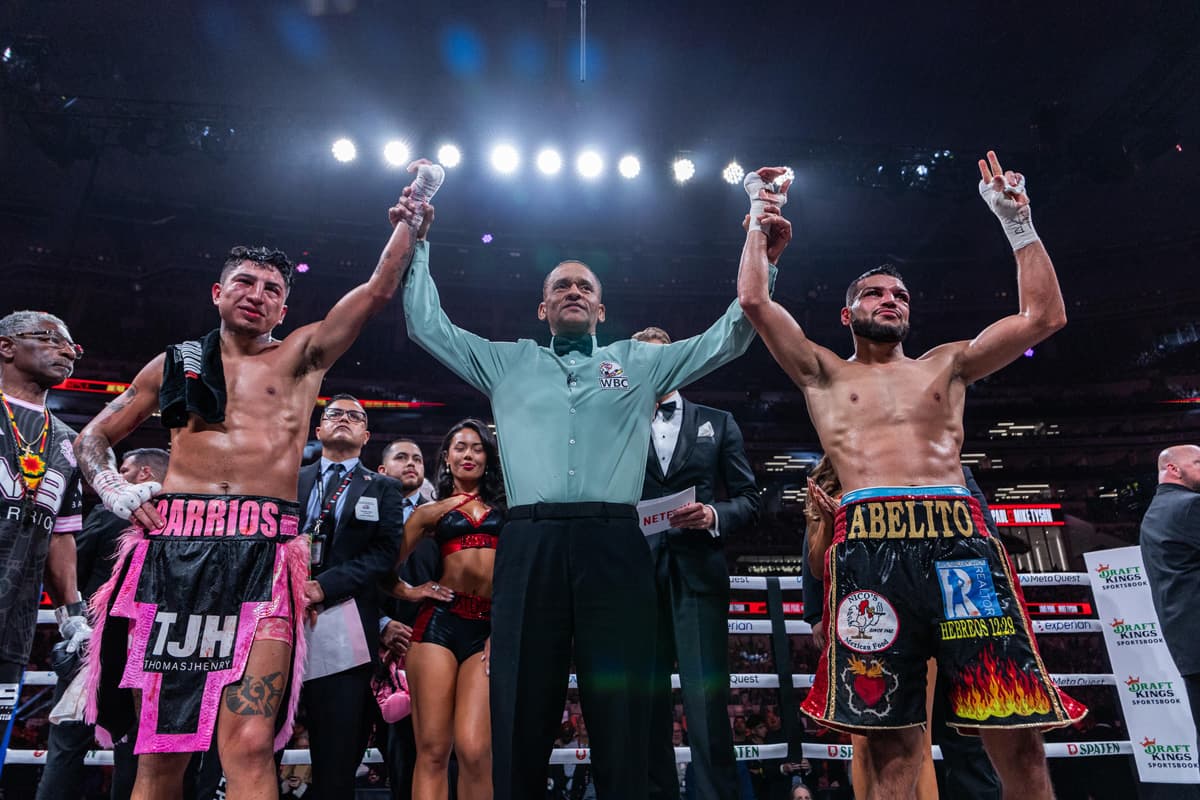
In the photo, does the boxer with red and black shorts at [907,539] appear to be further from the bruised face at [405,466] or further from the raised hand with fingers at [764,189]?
the bruised face at [405,466]

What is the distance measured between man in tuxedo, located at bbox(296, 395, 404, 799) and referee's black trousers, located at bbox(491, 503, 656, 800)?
996 millimetres

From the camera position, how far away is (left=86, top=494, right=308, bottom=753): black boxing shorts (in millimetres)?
2061

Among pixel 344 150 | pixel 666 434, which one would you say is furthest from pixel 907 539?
pixel 344 150

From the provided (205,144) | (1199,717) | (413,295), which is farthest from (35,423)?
(205,144)

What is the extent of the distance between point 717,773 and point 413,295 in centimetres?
192

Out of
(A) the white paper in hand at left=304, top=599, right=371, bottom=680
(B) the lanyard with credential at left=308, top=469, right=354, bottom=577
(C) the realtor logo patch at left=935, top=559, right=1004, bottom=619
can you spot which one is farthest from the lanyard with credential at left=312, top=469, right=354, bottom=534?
(C) the realtor logo patch at left=935, top=559, right=1004, bottom=619

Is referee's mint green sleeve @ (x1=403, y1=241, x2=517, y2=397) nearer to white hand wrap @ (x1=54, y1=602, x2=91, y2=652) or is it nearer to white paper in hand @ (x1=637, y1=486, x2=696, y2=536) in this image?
white paper in hand @ (x1=637, y1=486, x2=696, y2=536)

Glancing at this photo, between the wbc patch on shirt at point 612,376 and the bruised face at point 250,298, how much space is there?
1.07m

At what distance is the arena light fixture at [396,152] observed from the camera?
437 inches

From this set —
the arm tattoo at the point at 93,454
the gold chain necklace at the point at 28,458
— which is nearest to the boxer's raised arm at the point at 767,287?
the arm tattoo at the point at 93,454

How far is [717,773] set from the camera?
2570 millimetres

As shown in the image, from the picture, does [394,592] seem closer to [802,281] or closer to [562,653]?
[562,653]

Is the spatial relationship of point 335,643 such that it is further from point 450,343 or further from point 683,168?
point 683,168

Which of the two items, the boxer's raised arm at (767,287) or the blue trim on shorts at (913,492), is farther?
the boxer's raised arm at (767,287)
